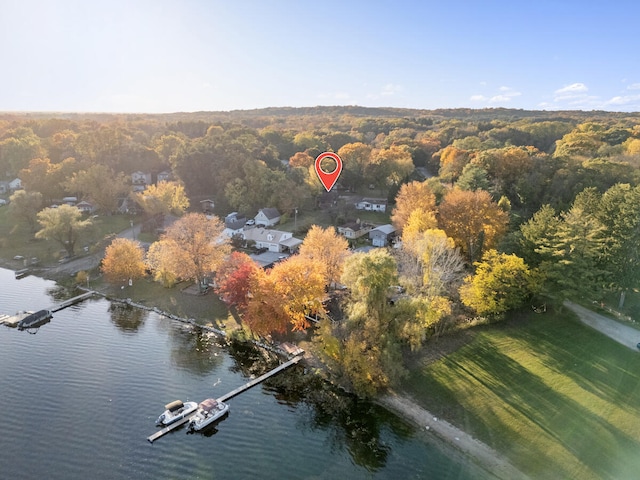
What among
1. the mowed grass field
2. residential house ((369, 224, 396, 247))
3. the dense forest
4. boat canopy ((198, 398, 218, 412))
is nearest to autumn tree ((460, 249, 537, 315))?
the dense forest

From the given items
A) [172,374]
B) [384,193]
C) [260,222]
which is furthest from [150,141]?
[172,374]

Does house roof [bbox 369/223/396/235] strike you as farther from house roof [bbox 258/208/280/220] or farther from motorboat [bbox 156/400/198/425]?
motorboat [bbox 156/400/198/425]

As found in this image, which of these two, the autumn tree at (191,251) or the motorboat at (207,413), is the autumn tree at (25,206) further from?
the motorboat at (207,413)

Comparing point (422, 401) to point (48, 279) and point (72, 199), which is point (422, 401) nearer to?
point (48, 279)

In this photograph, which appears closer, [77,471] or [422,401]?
[77,471]

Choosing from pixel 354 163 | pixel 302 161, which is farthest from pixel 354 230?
pixel 302 161

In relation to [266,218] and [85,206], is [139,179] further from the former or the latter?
[266,218]

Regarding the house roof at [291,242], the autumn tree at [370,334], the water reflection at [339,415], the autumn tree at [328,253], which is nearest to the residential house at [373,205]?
the house roof at [291,242]
